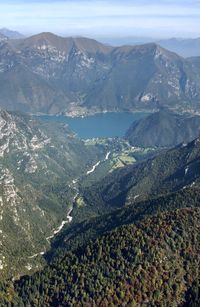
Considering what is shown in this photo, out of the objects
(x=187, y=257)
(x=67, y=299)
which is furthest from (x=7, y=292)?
(x=187, y=257)

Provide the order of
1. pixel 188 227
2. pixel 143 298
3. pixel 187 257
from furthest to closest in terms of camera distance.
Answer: pixel 188 227 → pixel 187 257 → pixel 143 298

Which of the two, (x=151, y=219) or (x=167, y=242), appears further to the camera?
(x=151, y=219)

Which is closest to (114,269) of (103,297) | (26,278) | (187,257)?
(103,297)

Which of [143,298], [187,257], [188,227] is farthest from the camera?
[188,227]

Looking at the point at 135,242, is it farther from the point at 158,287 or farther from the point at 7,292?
the point at 7,292

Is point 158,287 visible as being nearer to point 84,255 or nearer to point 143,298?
point 143,298

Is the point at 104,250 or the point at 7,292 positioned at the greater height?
the point at 104,250
